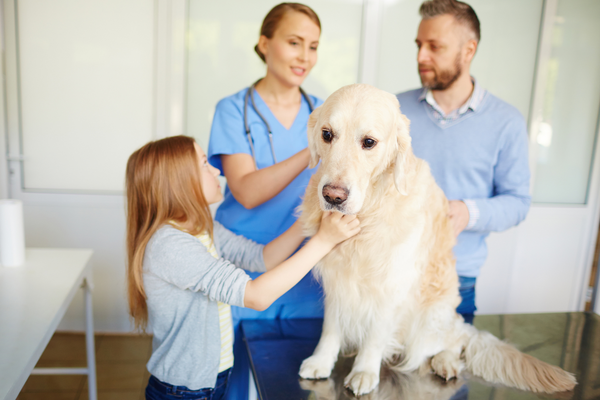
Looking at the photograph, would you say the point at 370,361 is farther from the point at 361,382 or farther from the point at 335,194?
the point at 335,194

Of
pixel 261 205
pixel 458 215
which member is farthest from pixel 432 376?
pixel 261 205

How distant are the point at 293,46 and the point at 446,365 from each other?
3.98 feet

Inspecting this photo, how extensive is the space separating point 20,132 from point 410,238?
109 inches

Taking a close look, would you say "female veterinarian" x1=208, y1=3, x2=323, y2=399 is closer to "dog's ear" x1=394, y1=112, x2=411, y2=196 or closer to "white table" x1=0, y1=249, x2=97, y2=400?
"dog's ear" x1=394, y1=112, x2=411, y2=196

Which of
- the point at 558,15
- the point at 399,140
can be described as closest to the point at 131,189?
the point at 399,140

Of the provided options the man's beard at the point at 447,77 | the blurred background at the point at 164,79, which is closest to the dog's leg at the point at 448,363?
the man's beard at the point at 447,77

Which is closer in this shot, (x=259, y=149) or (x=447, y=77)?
(x=259, y=149)

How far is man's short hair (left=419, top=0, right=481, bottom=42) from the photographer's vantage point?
1649 millimetres

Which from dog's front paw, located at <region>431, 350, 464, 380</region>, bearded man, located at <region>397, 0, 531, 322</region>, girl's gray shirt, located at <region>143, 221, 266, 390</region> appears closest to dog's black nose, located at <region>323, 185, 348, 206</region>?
girl's gray shirt, located at <region>143, 221, 266, 390</region>

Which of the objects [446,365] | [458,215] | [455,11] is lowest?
[446,365]

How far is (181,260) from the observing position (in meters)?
1.14

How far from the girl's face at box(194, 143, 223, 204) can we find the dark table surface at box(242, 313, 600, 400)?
521mm

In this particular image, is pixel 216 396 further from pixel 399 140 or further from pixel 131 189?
pixel 399 140

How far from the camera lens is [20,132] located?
2754 mm
